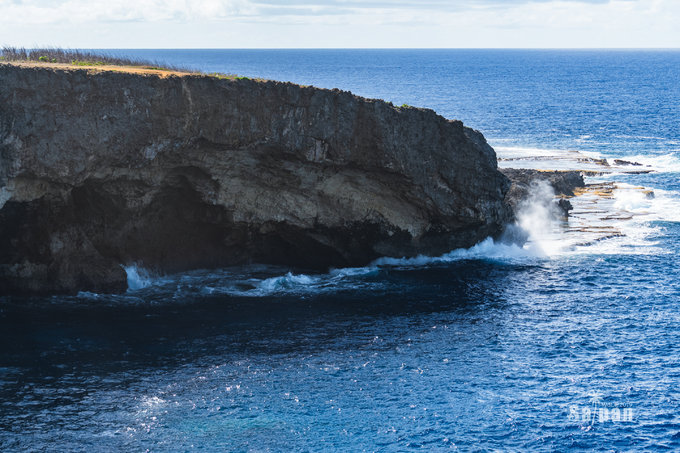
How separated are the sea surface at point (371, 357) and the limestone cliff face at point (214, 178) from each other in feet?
6.15

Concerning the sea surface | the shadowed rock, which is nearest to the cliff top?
the sea surface

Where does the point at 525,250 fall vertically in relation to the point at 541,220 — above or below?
below

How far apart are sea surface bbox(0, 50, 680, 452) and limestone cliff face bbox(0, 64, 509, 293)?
1.88 metres

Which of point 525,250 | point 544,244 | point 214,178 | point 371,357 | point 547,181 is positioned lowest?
point 371,357

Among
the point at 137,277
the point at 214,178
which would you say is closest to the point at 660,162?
the point at 214,178

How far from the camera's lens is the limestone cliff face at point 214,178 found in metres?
40.3

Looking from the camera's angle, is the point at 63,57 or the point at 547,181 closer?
the point at 63,57

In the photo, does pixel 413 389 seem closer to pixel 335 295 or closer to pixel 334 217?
pixel 335 295

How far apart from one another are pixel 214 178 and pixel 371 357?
1607cm

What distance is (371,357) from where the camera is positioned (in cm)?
3500

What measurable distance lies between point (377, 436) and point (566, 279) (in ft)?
75.5

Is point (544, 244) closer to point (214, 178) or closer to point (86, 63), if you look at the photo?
point (214, 178)

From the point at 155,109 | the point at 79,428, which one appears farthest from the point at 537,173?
the point at 79,428

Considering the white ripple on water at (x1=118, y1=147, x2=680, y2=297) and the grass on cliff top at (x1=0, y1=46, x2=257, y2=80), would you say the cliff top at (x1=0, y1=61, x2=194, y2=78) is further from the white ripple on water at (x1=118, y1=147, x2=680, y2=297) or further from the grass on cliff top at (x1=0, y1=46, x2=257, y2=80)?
the white ripple on water at (x1=118, y1=147, x2=680, y2=297)
